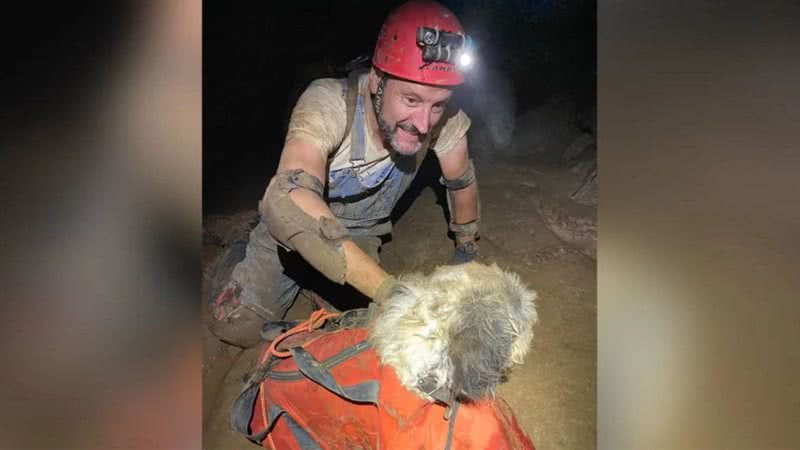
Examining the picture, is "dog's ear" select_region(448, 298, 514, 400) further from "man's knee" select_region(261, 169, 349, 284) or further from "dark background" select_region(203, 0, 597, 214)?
"dark background" select_region(203, 0, 597, 214)

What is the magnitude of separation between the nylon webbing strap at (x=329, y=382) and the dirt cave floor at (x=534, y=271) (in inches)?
12.3

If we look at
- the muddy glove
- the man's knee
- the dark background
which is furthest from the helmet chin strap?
the muddy glove

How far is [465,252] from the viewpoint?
1414 millimetres

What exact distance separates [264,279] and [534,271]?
28.2 inches

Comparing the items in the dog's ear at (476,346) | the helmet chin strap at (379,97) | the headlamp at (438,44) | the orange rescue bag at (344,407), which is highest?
the headlamp at (438,44)

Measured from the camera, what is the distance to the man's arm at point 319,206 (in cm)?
111

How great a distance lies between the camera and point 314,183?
3.97 ft

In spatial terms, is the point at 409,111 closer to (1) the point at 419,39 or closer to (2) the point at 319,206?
(1) the point at 419,39
